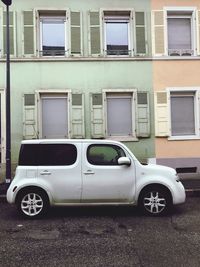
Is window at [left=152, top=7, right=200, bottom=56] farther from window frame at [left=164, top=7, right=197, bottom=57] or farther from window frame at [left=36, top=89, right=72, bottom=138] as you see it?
window frame at [left=36, top=89, right=72, bottom=138]

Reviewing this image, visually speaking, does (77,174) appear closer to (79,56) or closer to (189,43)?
(79,56)

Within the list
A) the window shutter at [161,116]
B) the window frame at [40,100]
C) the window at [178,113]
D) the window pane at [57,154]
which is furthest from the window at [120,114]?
the window pane at [57,154]

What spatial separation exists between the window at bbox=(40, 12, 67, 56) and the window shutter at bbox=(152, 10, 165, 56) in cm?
352

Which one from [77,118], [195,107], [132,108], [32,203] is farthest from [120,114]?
[32,203]

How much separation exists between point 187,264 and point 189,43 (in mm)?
12505

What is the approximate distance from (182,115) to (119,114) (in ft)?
8.41

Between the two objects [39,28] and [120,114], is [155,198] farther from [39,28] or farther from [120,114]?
[39,28]

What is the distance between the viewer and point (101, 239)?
22.9 feet

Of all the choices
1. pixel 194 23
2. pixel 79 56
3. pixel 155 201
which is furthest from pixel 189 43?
pixel 155 201

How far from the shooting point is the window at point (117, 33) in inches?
641

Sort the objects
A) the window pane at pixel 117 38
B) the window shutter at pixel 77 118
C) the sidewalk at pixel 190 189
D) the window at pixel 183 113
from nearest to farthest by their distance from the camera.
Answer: the sidewalk at pixel 190 189, the window shutter at pixel 77 118, the window pane at pixel 117 38, the window at pixel 183 113

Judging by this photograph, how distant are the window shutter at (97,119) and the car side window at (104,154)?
6459 millimetres

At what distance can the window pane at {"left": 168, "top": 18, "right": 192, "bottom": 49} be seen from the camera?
16.5m

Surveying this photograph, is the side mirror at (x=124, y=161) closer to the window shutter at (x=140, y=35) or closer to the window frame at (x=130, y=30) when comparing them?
the window frame at (x=130, y=30)
